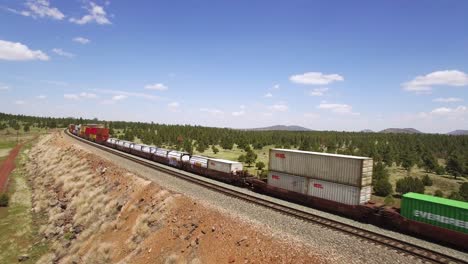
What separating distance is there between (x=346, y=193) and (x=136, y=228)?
1692 centimetres

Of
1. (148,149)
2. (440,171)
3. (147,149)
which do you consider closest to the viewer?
(148,149)

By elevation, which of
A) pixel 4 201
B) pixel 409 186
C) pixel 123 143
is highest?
pixel 123 143

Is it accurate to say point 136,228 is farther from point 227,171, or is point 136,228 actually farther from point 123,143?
point 123,143

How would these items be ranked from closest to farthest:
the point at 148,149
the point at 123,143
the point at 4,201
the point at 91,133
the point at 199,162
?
the point at 4,201 → the point at 199,162 → the point at 148,149 → the point at 123,143 → the point at 91,133

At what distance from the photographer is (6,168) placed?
64938mm

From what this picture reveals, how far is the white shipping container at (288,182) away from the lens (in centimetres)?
2816

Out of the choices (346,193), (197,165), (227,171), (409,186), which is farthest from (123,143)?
(409,186)

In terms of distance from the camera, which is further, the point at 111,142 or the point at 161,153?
the point at 111,142

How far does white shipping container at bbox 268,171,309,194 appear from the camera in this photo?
2816 cm

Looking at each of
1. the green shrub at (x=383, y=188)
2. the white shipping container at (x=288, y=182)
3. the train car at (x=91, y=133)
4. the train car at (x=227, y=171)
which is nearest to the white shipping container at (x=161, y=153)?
the train car at (x=227, y=171)

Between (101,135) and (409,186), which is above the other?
(101,135)

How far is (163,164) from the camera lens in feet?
163

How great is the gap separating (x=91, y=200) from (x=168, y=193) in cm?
1068

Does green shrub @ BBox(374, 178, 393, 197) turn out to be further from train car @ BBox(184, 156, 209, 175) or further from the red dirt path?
the red dirt path
